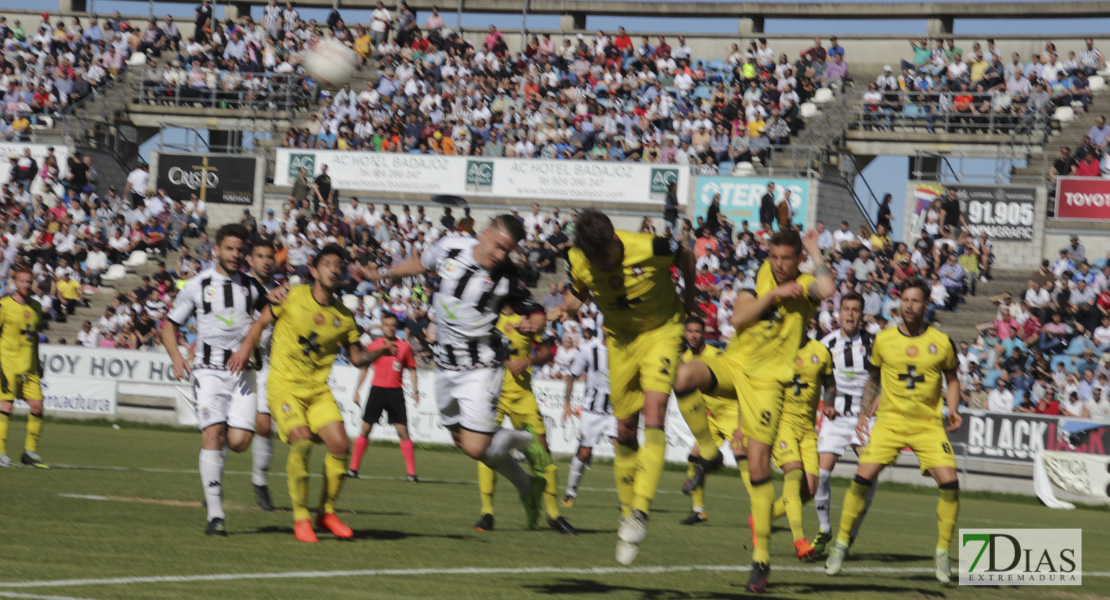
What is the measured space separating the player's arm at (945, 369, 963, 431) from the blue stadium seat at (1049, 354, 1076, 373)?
15.6 m

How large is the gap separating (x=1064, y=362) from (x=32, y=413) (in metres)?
18.5

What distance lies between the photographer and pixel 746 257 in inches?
1201

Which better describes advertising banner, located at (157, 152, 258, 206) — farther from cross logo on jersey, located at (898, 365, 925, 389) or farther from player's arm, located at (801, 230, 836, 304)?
player's arm, located at (801, 230, 836, 304)

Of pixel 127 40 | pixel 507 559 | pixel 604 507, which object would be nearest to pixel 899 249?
pixel 604 507

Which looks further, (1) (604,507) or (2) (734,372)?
(1) (604,507)

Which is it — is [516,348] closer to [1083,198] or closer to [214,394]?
[214,394]

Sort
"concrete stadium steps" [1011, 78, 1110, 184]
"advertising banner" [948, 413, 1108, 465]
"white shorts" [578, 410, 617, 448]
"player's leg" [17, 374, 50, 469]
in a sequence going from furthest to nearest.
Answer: "concrete stadium steps" [1011, 78, 1110, 184], "advertising banner" [948, 413, 1108, 465], "player's leg" [17, 374, 50, 469], "white shorts" [578, 410, 617, 448]

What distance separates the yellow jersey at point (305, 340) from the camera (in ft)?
37.4

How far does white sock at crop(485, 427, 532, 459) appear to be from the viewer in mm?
10562

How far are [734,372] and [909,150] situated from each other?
26193 millimetres

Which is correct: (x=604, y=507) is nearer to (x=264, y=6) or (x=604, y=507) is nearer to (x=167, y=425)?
(x=167, y=425)

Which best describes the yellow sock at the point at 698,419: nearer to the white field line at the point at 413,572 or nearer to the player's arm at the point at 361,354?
the white field line at the point at 413,572

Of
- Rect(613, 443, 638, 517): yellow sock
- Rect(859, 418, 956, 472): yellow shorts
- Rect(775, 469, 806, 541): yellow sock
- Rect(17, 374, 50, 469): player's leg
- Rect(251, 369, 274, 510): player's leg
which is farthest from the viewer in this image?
Rect(17, 374, 50, 469): player's leg

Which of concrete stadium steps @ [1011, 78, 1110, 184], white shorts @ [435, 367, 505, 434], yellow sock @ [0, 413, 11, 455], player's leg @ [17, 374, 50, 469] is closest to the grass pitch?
player's leg @ [17, 374, 50, 469]
